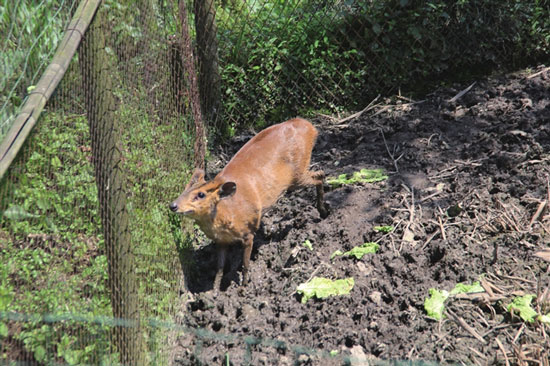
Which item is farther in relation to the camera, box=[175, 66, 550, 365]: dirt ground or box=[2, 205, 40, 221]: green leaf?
box=[175, 66, 550, 365]: dirt ground

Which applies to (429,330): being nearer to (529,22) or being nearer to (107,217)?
(107,217)

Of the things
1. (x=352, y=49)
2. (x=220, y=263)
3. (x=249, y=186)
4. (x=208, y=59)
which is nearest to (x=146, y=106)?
(x=249, y=186)

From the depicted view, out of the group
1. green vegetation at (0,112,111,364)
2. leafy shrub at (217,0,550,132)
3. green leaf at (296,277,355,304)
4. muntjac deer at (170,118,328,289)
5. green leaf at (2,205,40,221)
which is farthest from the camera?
leafy shrub at (217,0,550,132)

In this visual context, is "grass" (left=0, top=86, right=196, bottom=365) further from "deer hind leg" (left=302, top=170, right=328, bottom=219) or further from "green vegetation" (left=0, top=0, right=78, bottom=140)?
"deer hind leg" (left=302, top=170, right=328, bottom=219)

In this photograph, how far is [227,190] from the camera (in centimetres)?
513

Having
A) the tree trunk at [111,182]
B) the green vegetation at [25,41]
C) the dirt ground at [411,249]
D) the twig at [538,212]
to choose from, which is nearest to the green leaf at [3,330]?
the tree trunk at [111,182]

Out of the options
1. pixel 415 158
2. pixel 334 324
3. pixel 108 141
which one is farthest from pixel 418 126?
pixel 108 141

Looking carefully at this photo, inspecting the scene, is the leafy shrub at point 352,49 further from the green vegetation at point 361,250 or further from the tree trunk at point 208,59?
the green vegetation at point 361,250

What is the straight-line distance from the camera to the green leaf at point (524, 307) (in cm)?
398

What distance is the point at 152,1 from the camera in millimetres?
5016

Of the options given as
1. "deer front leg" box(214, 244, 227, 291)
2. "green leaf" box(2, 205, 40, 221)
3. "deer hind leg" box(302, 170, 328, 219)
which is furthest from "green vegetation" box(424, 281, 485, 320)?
"green leaf" box(2, 205, 40, 221)

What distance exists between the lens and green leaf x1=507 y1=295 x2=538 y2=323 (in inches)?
157

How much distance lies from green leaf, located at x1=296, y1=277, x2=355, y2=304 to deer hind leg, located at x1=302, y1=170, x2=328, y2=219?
1.03 meters

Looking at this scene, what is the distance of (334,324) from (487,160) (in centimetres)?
236
